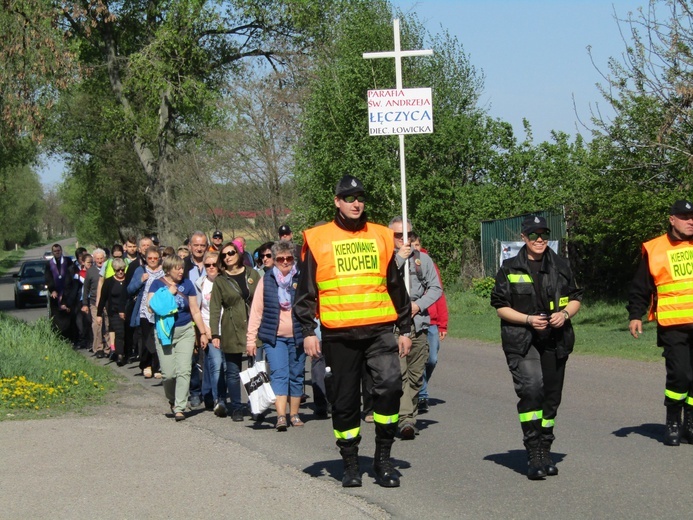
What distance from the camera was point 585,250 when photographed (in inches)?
983

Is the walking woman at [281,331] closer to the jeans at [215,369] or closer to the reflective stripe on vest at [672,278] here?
the jeans at [215,369]

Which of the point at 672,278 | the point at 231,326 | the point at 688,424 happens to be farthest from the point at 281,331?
the point at 688,424

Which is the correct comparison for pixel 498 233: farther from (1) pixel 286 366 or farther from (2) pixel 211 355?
(1) pixel 286 366

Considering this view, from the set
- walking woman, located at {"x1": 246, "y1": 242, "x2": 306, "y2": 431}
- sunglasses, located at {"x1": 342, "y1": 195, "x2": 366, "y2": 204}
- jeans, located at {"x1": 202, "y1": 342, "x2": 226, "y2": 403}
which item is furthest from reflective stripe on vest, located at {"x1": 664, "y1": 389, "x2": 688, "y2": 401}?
jeans, located at {"x1": 202, "y1": 342, "x2": 226, "y2": 403}

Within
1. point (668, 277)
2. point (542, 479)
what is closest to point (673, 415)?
point (668, 277)

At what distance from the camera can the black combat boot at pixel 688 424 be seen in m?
8.62

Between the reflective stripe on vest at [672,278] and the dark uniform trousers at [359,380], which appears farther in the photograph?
the reflective stripe on vest at [672,278]

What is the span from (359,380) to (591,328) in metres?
13.4

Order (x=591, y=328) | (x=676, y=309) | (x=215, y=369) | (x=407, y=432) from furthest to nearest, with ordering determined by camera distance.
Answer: (x=591, y=328)
(x=215, y=369)
(x=407, y=432)
(x=676, y=309)

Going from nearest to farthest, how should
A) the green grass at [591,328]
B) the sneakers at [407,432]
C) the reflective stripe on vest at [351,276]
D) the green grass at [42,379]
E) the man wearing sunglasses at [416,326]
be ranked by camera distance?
1. the reflective stripe on vest at [351,276]
2. the sneakers at [407,432]
3. the man wearing sunglasses at [416,326]
4. the green grass at [42,379]
5. the green grass at [591,328]

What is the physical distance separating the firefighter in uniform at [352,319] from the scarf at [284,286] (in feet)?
9.70

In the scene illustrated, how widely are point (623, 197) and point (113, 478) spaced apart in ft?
42.8

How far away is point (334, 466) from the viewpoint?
8289mm

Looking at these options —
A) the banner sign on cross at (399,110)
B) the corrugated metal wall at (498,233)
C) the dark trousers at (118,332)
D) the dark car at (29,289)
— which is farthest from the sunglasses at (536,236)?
the dark car at (29,289)
